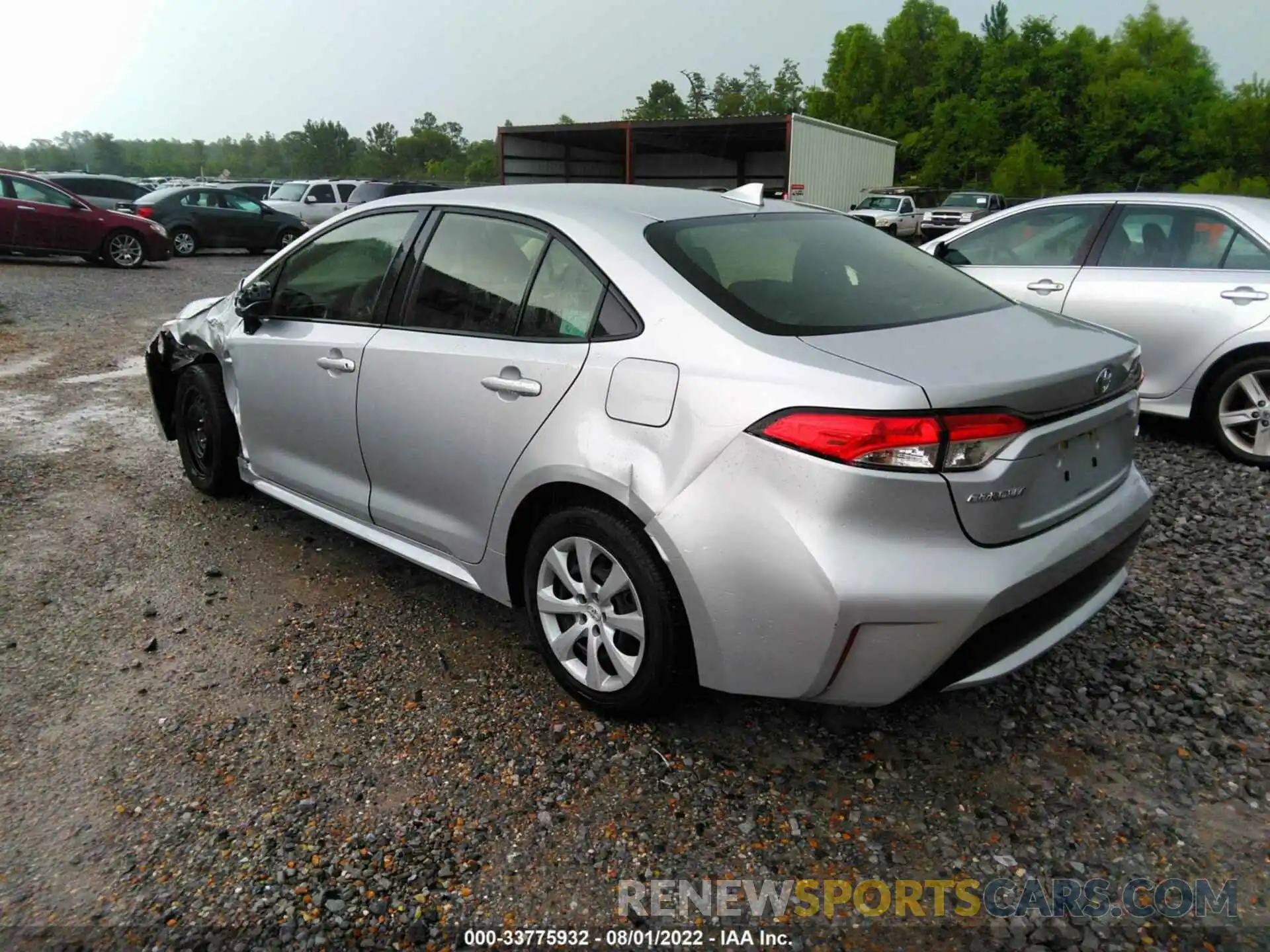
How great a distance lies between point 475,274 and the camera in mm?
3281

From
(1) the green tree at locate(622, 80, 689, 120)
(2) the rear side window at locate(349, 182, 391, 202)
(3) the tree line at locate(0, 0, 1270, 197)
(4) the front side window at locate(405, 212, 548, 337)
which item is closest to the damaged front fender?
(4) the front side window at locate(405, 212, 548, 337)

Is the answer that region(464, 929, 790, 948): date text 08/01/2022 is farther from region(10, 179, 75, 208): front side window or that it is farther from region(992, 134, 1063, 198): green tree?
region(992, 134, 1063, 198): green tree

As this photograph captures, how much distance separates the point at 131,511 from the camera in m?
4.83

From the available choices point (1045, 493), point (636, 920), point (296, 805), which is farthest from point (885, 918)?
point (296, 805)

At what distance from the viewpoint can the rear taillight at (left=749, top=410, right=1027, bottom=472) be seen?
226 cm

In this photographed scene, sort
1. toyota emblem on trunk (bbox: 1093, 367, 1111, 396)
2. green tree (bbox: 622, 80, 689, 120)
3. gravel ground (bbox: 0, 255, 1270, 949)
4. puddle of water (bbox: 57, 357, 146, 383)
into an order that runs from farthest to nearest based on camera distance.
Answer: green tree (bbox: 622, 80, 689, 120) → puddle of water (bbox: 57, 357, 146, 383) → toyota emblem on trunk (bbox: 1093, 367, 1111, 396) → gravel ground (bbox: 0, 255, 1270, 949)

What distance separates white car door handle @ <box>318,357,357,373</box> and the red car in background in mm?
15667

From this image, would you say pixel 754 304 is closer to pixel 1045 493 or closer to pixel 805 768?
pixel 1045 493

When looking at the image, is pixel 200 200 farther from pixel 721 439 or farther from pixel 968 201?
pixel 968 201

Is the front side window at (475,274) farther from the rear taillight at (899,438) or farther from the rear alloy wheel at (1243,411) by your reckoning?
the rear alloy wheel at (1243,411)

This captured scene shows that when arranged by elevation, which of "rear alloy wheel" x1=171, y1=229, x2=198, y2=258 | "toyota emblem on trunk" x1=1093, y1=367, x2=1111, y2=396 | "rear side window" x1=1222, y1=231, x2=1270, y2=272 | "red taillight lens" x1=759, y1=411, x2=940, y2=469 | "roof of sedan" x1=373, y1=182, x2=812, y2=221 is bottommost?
"rear alloy wheel" x1=171, y1=229, x2=198, y2=258

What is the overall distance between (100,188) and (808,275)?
939 inches

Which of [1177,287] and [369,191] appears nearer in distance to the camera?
[1177,287]

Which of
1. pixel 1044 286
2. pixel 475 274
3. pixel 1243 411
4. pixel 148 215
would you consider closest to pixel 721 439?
pixel 475 274
